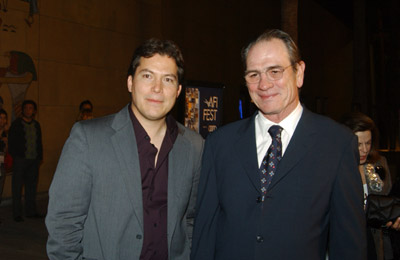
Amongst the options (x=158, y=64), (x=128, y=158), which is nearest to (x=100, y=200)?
(x=128, y=158)

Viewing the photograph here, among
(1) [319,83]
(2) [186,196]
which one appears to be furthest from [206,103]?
(1) [319,83]

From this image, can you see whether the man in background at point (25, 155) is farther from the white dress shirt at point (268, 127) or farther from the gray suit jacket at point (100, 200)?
the white dress shirt at point (268, 127)

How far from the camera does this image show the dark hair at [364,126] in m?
3.55

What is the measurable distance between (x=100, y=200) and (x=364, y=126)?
2.20m

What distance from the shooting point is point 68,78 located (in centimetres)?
1025

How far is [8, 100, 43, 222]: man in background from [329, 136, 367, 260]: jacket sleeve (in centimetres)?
643

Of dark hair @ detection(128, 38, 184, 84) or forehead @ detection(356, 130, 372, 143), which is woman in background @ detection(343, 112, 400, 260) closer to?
forehead @ detection(356, 130, 372, 143)

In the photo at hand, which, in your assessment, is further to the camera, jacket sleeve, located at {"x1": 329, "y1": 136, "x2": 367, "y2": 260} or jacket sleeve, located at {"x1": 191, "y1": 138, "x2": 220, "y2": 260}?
jacket sleeve, located at {"x1": 191, "y1": 138, "x2": 220, "y2": 260}

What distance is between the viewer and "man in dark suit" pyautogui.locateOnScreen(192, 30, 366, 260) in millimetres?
2156

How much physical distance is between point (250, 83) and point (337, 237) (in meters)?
0.89

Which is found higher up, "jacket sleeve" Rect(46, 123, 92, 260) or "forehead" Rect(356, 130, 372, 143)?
"forehead" Rect(356, 130, 372, 143)

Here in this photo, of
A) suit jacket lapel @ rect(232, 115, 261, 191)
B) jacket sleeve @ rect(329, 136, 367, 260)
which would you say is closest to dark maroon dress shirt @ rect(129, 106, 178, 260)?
suit jacket lapel @ rect(232, 115, 261, 191)

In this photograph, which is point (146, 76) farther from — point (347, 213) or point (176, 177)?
point (347, 213)

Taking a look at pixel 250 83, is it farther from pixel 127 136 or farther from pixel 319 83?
pixel 319 83
